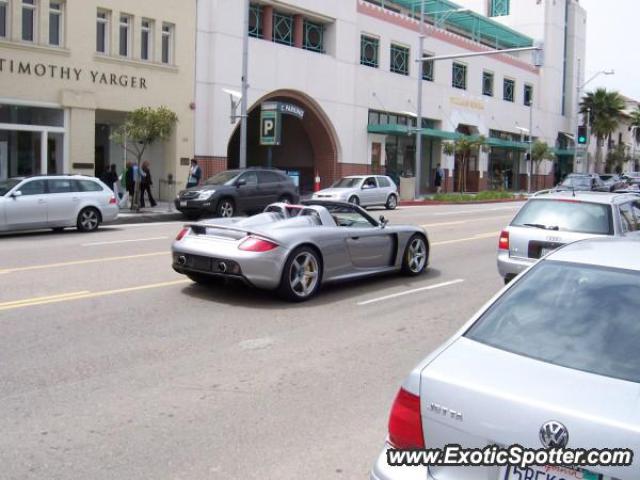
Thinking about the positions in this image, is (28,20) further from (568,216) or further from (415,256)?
(568,216)

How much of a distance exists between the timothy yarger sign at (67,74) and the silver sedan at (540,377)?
22845 mm

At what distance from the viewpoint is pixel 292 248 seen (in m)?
8.78

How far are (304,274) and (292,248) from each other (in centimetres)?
47

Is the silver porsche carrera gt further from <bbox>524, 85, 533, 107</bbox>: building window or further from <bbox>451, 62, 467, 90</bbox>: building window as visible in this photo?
<bbox>524, 85, 533, 107</bbox>: building window

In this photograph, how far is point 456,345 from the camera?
348 centimetres

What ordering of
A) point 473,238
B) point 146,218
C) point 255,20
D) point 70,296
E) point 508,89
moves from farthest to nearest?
point 508,89 → point 255,20 → point 146,218 → point 473,238 → point 70,296

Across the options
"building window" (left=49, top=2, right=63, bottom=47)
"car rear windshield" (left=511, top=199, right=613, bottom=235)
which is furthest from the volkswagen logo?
"building window" (left=49, top=2, right=63, bottom=47)

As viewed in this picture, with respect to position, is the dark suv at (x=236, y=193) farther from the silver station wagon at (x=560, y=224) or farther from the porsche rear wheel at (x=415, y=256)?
the silver station wagon at (x=560, y=224)

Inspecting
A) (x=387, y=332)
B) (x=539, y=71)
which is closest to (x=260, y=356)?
(x=387, y=332)

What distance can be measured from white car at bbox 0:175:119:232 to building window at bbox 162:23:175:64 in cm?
1103

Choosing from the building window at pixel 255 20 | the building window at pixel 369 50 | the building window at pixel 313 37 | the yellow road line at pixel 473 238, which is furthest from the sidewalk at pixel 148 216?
the building window at pixel 369 50

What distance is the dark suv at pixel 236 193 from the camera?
2123 cm

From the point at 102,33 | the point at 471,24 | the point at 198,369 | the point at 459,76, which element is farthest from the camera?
the point at 471,24

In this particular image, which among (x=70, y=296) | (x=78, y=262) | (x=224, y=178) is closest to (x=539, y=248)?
(x=70, y=296)
